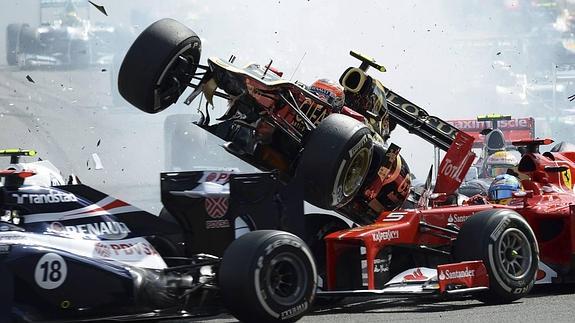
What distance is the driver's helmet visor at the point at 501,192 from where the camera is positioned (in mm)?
10680

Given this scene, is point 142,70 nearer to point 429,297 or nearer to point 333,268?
point 333,268

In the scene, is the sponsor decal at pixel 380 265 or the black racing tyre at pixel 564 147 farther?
the black racing tyre at pixel 564 147

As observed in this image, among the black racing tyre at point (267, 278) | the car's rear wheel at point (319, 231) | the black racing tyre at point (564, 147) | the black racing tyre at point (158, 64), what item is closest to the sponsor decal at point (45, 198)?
the black racing tyre at point (267, 278)

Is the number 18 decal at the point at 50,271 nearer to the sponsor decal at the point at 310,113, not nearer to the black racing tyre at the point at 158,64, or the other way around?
the black racing tyre at the point at 158,64

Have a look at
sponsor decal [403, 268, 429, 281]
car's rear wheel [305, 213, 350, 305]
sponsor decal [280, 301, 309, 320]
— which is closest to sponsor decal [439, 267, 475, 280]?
sponsor decal [403, 268, 429, 281]

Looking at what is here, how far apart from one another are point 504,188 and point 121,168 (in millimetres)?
16375

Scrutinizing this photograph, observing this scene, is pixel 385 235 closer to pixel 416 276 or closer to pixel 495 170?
pixel 416 276

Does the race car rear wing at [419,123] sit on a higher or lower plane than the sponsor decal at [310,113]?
lower

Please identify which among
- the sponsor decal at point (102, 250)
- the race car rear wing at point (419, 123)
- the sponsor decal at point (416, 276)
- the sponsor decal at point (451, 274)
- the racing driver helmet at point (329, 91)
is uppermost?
the racing driver helmet at point (329, 91)

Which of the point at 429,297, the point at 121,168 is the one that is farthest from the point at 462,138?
the point at 121,168

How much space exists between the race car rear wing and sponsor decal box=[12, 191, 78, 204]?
3875 mm

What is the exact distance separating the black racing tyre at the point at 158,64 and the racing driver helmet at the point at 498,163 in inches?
382

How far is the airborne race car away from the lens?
8.36 m

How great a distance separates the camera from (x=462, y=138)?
10172mm
